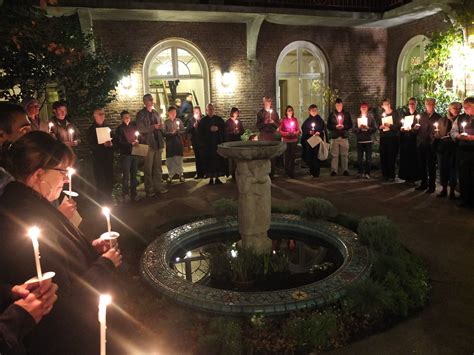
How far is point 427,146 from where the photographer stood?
28.7ft

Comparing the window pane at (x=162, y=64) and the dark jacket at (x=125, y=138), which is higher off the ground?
the window pane at (x=162, y=64)

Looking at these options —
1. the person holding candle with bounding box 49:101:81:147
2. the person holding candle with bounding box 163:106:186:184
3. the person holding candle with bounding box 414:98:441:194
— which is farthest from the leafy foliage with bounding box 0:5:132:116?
the person holding candle with bounding box 414:98:441:194

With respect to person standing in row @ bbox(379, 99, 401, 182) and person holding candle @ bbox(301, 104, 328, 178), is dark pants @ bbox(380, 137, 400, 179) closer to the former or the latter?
person standing in row @ bbox(379, 99, 401, 182)

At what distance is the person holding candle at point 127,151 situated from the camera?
857 cm

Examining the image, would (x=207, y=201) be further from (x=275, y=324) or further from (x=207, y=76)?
(x=207, y=76)

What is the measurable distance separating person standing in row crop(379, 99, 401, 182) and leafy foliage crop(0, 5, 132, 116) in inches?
255

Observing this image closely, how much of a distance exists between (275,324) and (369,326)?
2.79 ft

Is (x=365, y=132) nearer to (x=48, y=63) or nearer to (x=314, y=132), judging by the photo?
(x=314, y=132)

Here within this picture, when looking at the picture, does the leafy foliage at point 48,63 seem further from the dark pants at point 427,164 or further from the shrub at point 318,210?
the dark pants at point 427,164

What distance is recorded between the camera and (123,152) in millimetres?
8602

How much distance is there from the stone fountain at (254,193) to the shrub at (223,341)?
1.79m

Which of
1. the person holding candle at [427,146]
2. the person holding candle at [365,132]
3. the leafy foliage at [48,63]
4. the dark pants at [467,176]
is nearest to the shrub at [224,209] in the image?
the leafy foliage at [48,63]

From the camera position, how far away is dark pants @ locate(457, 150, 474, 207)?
7324mm

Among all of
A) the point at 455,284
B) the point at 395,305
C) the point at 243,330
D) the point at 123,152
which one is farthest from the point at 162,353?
the point at 123,152
